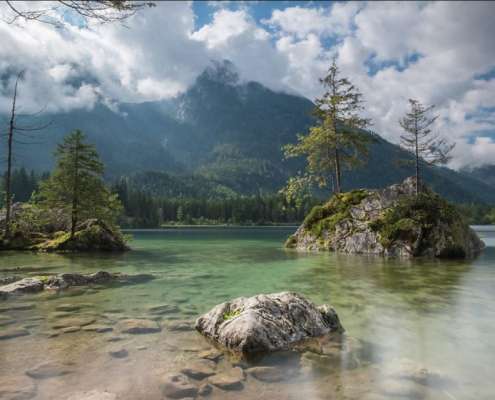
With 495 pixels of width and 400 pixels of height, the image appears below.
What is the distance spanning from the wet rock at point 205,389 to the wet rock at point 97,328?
413 cm

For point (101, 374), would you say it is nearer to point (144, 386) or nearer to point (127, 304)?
point (144, 386)

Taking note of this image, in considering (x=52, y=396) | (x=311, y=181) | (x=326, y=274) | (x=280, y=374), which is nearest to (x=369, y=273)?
(x=326, y=274)

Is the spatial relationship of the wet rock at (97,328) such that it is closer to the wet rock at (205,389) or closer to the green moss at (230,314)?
the green moss at (230,314)

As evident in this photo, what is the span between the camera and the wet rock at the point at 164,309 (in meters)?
11.1

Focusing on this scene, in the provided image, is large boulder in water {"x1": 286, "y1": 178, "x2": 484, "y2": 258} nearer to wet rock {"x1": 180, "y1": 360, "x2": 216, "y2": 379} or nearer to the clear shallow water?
the clear shallow water

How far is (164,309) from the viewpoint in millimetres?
11469

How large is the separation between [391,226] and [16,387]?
30.0 m

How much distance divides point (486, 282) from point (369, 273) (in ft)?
17.4

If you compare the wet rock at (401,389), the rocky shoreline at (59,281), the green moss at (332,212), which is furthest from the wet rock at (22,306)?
the green moss at (332,212)

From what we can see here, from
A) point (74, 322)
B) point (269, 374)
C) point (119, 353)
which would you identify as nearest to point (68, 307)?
point (74, 322)

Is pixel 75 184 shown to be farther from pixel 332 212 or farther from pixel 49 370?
pixel 49 370

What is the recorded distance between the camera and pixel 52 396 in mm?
5406

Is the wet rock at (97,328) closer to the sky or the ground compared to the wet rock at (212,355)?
closer to the ground

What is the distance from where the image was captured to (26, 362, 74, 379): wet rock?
6172mm
